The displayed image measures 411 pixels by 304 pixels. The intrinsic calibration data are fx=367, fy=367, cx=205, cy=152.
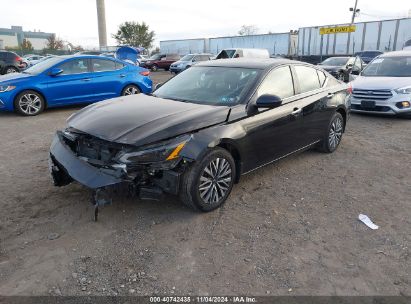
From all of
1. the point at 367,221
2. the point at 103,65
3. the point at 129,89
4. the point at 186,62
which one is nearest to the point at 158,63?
the point at 186,62

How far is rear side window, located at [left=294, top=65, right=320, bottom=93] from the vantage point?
5.31 meters

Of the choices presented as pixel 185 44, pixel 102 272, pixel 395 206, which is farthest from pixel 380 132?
pixel 185 44

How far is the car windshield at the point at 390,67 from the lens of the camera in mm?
9781

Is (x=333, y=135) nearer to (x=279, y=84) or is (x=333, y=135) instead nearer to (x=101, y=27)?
(x=279, y=84)

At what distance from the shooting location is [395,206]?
430 cm

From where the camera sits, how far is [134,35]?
206 feet

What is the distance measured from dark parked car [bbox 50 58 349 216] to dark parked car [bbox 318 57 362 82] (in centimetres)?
1291

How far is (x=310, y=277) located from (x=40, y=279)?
7.10ft

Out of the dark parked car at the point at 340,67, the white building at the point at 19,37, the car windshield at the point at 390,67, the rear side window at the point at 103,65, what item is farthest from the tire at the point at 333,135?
the white building at the point at 19,37

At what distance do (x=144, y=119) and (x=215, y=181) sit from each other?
3.30 ft

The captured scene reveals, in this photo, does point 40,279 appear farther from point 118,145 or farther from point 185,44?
point 185,44

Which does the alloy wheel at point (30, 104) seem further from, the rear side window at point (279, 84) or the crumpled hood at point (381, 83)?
the crumpled hood at point (381, 83)

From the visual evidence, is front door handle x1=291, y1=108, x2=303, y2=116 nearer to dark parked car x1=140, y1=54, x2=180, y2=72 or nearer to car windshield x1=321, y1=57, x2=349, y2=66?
car windshield x1=321, y1=57, x2=349, y2=66

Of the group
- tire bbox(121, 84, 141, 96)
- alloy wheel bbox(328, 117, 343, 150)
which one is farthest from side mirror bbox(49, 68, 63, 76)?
alloy wheel bbox(328, 117, 343, 150)
